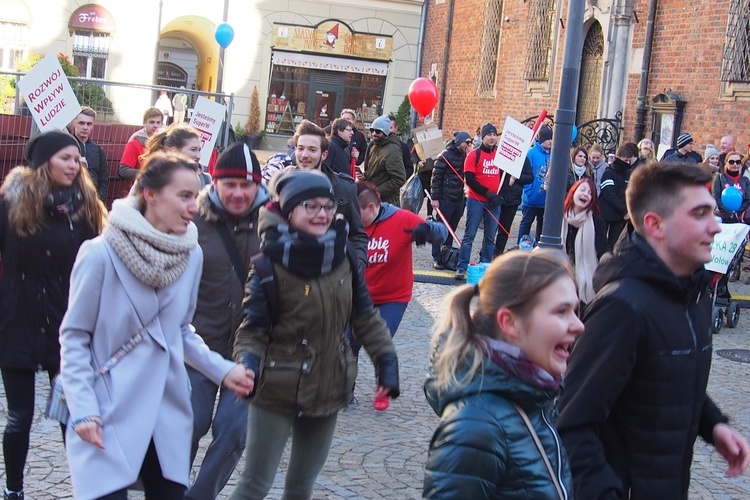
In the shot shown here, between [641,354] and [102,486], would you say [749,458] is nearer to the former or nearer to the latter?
[641,354]

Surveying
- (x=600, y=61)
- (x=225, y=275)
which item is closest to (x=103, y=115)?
(x=225, y=275)

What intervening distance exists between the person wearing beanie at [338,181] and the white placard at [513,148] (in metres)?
6.18

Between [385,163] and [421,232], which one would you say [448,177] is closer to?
[385,163]

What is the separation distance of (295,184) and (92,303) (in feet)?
3.12

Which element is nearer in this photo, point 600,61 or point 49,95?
point 49,95

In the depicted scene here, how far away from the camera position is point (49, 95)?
902cm

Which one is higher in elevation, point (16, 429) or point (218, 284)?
point (218, 284)

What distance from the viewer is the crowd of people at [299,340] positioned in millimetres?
2525

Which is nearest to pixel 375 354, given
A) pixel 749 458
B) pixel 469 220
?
pixel 749 458

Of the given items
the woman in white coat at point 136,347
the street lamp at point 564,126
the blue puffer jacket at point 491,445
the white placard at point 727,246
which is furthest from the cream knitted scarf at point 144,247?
the white placard at point 727,246

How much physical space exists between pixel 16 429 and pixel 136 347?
144 cm

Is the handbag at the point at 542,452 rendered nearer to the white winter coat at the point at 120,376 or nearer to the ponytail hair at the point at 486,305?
the ponytail hair at the point at 486,305

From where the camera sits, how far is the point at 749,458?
3.27 meters

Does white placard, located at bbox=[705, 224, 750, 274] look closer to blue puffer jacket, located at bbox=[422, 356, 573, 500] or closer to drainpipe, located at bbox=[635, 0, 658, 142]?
blue puffer jacket, located at bbox=[422, 356, 573, 500]
